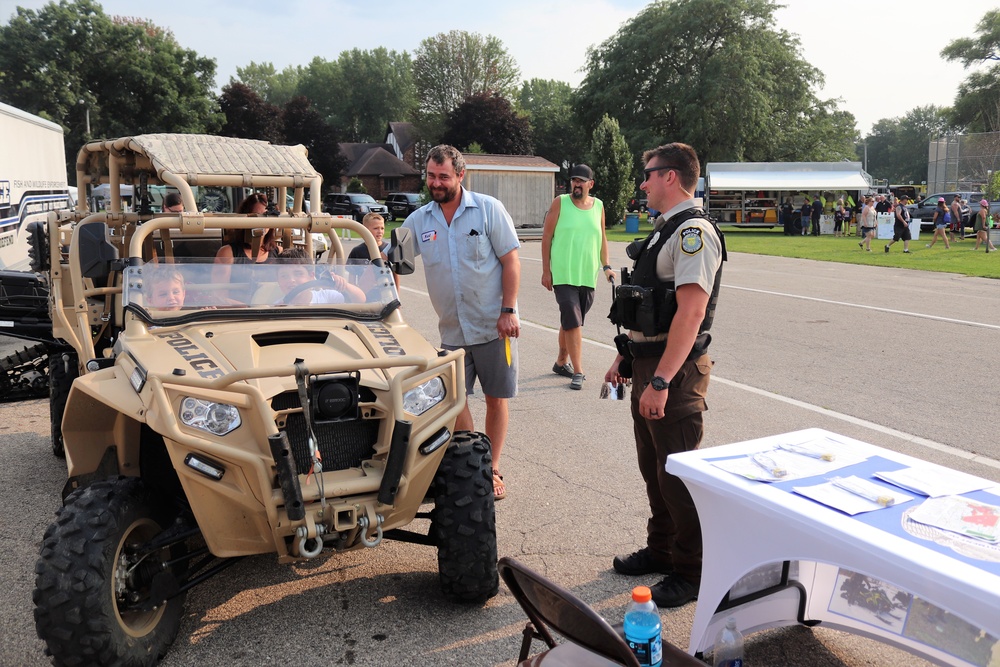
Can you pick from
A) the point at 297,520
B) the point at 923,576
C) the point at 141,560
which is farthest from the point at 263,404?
the point at 923,576

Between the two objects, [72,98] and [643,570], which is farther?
[72,98]

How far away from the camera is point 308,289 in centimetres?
458

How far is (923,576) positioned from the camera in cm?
219

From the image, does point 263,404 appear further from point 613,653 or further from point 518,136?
point 518,136

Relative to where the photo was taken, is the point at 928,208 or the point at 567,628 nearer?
the point at 567,628

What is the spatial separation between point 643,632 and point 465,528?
1.39m

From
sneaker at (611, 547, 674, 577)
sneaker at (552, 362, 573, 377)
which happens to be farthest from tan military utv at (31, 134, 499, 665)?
sneaker at (552, 362, 573, 377)

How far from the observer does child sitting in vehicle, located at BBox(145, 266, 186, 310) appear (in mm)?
4277

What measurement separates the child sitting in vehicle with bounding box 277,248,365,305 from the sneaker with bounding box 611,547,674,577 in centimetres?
195

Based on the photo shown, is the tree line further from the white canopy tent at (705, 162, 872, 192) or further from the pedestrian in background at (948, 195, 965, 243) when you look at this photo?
the pedestrian in background at (948, 195, 965, 243)

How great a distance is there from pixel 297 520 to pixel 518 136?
7063cm

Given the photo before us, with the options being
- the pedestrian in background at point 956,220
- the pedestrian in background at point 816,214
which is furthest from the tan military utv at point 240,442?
the pedestrian in background at point 816,214

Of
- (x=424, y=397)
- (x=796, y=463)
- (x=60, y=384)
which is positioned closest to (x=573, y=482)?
(x=424, y=397)

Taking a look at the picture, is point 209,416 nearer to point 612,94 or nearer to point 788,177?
point 788,177
